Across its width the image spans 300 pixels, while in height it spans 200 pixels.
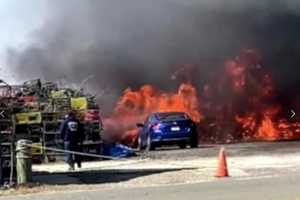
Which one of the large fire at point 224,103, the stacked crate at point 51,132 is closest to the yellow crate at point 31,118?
the stacked crate at point 51,132

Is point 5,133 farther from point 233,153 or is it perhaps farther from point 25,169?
point 233,153

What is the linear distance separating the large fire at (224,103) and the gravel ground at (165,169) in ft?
45.7

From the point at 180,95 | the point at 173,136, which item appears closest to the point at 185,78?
the point at 180,95

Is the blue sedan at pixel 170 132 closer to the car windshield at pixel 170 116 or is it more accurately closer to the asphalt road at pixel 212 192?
the car windshield at pixel 170 116

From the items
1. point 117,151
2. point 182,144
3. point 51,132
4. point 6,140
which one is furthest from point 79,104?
point 6,140

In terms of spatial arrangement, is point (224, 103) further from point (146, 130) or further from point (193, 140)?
point (193, 140)

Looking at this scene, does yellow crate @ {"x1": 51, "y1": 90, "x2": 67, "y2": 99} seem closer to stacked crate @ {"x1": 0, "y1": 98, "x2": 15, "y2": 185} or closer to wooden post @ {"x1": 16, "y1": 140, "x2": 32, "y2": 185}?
stacked crate @ {"x1": 0, "y1": 98, "x2": 15, "y2": 185}

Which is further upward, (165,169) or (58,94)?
(58,94)

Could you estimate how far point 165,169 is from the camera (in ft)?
76.5

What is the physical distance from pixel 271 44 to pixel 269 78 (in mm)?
2135

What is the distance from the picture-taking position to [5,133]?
2073cm

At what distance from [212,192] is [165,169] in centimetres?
654

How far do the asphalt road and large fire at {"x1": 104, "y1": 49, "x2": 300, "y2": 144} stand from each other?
1020 inches

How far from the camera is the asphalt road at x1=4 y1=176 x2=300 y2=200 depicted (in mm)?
15977
